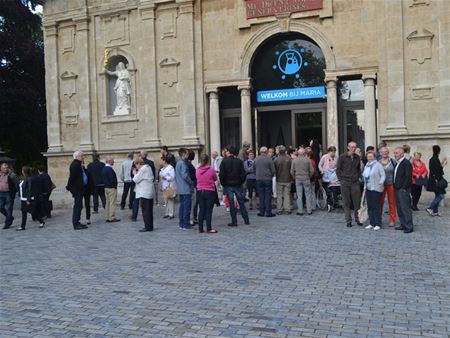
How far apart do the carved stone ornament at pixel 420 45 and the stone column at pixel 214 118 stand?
6590 mm

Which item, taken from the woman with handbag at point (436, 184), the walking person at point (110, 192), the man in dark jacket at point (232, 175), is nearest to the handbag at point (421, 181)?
the woman with handbag at point (436, 184)

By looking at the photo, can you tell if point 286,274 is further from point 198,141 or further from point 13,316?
point 198,141

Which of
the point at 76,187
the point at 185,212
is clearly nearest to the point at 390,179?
the point at 185,212

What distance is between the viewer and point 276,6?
1809 cm

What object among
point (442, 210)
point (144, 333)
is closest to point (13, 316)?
point (144, 333)

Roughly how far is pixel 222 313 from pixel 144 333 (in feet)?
3.02

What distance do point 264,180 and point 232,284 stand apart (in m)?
6.80

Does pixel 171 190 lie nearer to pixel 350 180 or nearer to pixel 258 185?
pixel 258 185

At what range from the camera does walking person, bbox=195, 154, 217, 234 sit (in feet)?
37.8

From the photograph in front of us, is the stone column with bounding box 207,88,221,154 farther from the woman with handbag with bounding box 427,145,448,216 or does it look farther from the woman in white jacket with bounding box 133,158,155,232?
the woman with handbag with bounding box 427,145,448,216

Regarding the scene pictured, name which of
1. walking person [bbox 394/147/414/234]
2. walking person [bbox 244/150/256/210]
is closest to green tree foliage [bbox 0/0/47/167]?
walking person [bbox 244/150/256/210]

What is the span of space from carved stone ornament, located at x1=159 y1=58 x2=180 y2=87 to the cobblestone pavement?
9.03 meters

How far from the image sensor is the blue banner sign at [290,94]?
18.2 meters

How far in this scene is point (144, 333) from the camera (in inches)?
199
